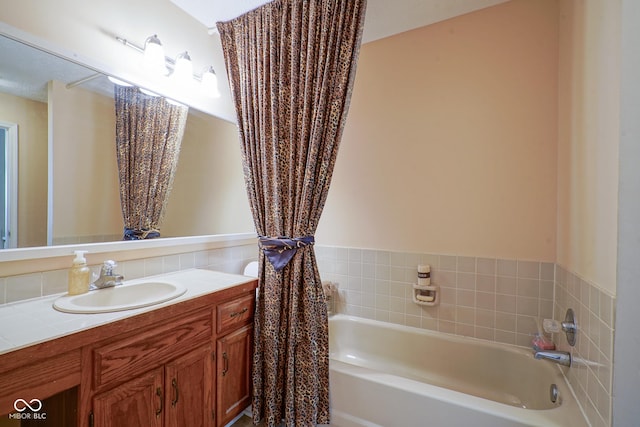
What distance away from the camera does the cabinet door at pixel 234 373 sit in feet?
4.71

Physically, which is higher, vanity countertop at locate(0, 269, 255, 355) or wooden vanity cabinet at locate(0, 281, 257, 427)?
vanity countertop at locate(0, 269, 255, 355)

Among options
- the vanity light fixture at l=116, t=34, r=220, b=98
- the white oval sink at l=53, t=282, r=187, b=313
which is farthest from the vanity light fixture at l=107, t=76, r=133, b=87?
the white oval sink at l=53, t=282, r=187, b=313

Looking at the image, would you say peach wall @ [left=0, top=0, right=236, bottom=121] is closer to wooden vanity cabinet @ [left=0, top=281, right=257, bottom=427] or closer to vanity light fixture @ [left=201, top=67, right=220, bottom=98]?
vanity light fixture @ [left=201, top=67, right=220, bottom=98]

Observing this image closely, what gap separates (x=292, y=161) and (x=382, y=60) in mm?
1277

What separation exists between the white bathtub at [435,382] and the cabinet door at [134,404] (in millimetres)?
870

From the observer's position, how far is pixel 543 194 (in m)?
1.70

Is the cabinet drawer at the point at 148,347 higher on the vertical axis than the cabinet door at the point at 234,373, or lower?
higher

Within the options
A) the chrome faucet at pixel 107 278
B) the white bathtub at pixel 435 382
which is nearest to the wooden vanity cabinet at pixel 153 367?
the chrome faucet at pixel 107 278

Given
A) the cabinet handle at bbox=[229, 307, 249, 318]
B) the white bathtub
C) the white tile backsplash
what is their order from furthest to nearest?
the cabinet handle at bbox=[229, 307, 249, 318]
the white bathtub
the white tile backsplash

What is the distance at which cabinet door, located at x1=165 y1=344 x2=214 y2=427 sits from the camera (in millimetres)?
1197

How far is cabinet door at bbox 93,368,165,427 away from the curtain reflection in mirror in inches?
30.8

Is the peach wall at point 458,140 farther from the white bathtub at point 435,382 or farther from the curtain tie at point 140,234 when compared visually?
the curtain tie at point 140,234

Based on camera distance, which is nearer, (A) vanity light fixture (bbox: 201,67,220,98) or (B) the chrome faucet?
(B) the chrome faucet

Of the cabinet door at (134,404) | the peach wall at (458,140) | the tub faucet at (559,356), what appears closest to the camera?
the cabinet door at (134,404)
